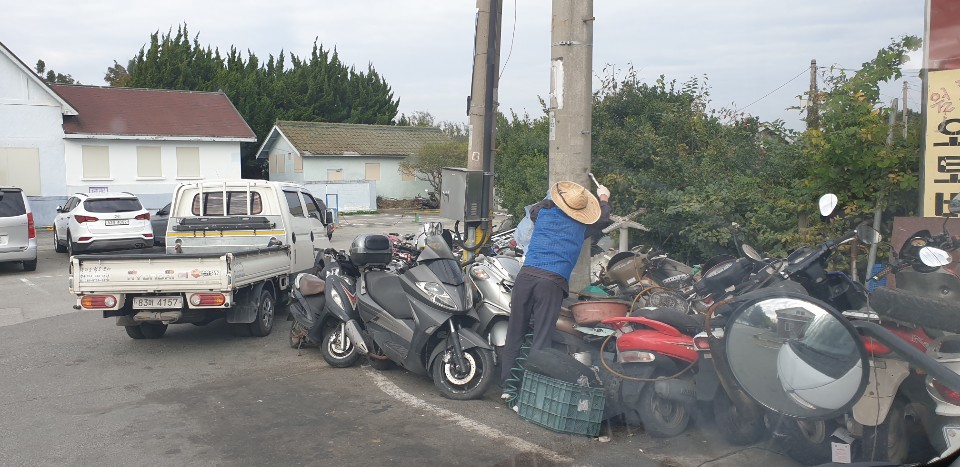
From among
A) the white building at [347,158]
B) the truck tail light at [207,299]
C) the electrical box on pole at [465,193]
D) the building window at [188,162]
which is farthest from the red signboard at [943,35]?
the white building at [347,158]

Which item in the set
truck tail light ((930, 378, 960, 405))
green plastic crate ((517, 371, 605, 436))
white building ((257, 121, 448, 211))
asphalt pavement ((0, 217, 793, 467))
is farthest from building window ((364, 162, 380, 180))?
truck tail light ((930, 378, 960, 405))

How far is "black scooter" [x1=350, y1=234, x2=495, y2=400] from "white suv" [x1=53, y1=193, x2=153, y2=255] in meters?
13.2

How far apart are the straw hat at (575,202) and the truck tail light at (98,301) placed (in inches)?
197

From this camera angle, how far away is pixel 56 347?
945 centimetres

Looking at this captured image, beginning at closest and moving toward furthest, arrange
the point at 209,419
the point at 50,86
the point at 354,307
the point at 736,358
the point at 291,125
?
the point at 736,358 < the point at 209,419 < the point at 354,307 < the point at 50,86 < the point at 291,125

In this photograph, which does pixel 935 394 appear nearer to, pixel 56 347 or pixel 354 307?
pixel 354 307

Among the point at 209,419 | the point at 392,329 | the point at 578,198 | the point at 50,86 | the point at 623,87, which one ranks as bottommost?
the point at 209,419

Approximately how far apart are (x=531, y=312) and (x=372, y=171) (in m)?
37.4

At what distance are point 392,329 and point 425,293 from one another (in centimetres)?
58

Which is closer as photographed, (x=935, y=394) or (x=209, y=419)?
(x=935, y=394)

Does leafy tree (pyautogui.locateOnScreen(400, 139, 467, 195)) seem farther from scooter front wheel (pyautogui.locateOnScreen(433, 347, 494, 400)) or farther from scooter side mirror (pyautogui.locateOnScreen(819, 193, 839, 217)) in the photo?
scooter side mirror (pyautogui.locateOnScreen(819, 193, 839, 217))

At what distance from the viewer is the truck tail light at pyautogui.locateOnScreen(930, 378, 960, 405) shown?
442 cm

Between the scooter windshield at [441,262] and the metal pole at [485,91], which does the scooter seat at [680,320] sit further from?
the metal pole at [485,91]

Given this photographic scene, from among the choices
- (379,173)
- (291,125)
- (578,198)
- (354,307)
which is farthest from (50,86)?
(578,198)
